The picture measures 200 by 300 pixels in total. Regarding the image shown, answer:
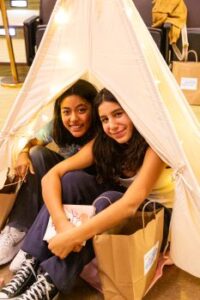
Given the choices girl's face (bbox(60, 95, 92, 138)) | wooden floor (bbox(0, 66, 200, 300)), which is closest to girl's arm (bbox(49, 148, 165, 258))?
wooden floor (bbox(0, 66, 200, 300))

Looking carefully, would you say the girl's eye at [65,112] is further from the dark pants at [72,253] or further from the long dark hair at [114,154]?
the dark pants at [72,253]

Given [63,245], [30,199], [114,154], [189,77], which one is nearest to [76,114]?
[114,154]

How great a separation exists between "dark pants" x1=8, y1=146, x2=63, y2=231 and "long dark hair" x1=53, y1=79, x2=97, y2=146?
116mm

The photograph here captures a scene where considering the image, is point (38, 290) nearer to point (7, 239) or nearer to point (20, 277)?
point (20, 277)

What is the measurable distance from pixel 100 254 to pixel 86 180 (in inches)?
12.2

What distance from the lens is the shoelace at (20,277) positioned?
131 centimetres

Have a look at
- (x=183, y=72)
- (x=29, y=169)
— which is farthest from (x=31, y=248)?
(x=183, y=72)

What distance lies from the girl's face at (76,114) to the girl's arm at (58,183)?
98 millimetres

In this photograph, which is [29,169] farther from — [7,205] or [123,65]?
[123,65]

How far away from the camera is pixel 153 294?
1387 millimetres

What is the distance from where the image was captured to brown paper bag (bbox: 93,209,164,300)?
1.19m

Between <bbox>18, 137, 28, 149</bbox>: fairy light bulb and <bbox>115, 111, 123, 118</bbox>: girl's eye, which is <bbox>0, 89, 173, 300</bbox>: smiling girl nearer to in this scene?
<bbox>115, 111, 123, 118</bbox>: girl's eye

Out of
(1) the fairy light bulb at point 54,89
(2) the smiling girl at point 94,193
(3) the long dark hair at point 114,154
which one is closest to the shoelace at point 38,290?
(2) the smiling girl at point 94,193

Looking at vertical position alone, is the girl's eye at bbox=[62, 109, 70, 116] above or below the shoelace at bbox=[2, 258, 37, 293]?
A: above
